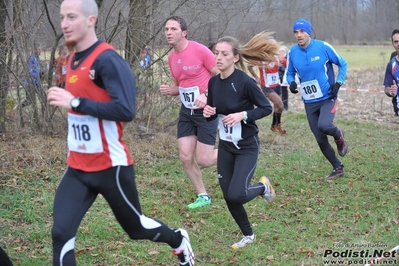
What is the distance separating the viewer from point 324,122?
7.94m

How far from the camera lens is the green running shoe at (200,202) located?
717cm

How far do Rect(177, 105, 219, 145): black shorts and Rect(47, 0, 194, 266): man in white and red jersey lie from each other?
2855 millimetres

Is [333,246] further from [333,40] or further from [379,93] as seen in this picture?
[333,40]

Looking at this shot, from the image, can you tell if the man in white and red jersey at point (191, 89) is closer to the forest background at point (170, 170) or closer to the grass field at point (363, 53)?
the forest background at point (170, 170)

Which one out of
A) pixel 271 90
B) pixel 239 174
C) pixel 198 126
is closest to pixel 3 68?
pixel 198 126

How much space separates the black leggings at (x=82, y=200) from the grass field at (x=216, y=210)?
1473mm

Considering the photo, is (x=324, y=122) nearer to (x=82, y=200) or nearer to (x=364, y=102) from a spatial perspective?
(x=82, y=200)

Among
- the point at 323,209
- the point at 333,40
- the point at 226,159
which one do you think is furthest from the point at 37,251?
the point at 333,40

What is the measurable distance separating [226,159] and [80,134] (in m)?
2.14

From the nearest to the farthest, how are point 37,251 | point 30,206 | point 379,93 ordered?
1. point 37,251
2. point 30,206
3. point 379,93

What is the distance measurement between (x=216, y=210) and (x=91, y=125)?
341cm

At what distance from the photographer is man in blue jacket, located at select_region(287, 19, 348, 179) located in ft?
26.4

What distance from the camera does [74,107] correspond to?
3732 millimetres

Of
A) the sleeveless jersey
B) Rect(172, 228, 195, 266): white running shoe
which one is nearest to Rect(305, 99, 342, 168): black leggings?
Rect(172, 228, 195, 266): white running shoe
